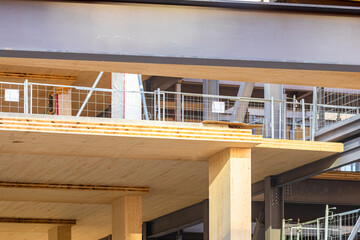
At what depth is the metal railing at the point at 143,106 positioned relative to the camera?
17.1 meters

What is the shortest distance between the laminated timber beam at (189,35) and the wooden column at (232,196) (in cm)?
938

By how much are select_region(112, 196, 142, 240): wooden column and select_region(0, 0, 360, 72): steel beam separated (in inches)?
566

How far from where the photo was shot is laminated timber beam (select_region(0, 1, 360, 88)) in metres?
6.20

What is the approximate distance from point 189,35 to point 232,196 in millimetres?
9778

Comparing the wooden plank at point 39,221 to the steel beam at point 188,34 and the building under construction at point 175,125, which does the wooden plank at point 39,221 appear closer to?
the building under construction at point 175,125

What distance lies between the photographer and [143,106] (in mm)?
18922

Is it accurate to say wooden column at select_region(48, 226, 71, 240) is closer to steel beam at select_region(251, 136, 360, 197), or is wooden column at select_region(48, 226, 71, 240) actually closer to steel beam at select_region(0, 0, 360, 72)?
steel beam at select_region(251, 136, 360, 197)

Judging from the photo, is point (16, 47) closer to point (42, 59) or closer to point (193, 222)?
point (42, 59)

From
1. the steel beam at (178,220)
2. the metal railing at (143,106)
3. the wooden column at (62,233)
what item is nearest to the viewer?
the metal railing at (143,106)

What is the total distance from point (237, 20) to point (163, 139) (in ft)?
29.3

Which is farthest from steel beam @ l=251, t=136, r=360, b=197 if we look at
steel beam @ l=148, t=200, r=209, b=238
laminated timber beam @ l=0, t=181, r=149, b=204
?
laminated timber beam @ l=0, t=181, r=149, b=204

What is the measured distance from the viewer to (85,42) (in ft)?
20.5

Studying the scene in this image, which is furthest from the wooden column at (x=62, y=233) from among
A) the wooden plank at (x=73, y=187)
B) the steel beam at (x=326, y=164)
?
the steel beam at (x=326, y=164)

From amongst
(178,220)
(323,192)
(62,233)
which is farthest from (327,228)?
(62,233)
